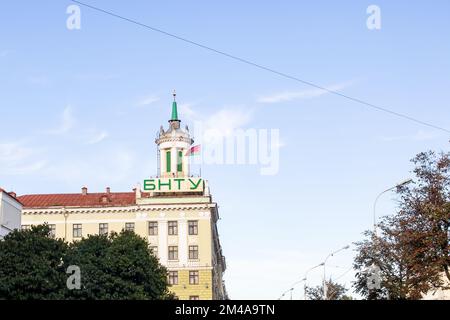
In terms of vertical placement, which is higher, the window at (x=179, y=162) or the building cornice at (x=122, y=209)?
the window at (x=179, y=162)

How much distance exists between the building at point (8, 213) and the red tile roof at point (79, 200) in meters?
20.2

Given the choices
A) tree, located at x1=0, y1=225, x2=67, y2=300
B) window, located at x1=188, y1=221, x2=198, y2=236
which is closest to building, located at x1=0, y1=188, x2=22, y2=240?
tree, located at x1=0, y1=225, x2=67, y2=300

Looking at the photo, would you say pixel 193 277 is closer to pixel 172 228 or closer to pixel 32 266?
pixel 172 228

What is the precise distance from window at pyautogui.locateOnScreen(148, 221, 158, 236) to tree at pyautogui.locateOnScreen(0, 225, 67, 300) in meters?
31.6

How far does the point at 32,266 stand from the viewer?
203 feet

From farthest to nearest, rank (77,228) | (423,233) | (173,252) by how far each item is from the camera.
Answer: (77,228), (173,252), (423,233)

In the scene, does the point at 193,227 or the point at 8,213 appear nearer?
the point at 8,213

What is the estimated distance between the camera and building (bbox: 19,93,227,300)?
95000 millimetres

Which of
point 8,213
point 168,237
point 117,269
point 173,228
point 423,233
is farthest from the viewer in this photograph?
point 173,228

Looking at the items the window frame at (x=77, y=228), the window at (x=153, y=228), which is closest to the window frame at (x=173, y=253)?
the window at (x=153, y=228)

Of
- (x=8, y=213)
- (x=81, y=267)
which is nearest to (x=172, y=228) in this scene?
(x=8, y=213)

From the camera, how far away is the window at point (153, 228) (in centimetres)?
9725

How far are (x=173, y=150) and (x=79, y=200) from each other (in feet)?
47.0

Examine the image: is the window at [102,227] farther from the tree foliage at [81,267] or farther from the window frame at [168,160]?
the tree foliage at [81,267]
